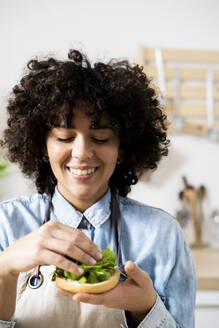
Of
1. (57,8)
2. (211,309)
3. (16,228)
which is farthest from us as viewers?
(57,8)

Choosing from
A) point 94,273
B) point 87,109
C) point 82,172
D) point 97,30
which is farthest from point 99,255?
point 97,30

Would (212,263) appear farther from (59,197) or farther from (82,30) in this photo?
(82,30)

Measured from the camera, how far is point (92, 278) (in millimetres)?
676

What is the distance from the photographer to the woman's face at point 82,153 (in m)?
0.80

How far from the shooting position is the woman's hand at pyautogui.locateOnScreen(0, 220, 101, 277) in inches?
25.8

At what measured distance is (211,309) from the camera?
1557 mm

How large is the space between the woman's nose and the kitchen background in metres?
1.10

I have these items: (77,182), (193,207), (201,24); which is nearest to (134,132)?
(77,182)

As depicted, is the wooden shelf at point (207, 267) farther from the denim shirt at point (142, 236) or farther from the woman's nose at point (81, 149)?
the woman's nose at point (81, 149)

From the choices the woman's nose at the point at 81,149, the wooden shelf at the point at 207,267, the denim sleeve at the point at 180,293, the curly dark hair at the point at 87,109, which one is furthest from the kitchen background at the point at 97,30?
the woman's nose at the point at 81,149

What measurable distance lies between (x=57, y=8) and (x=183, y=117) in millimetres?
798

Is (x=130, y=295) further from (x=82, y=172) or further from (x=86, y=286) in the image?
(x=82, y=172)

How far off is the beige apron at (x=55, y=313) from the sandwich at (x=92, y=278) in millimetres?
147

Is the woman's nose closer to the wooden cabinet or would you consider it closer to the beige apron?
the beige apron
